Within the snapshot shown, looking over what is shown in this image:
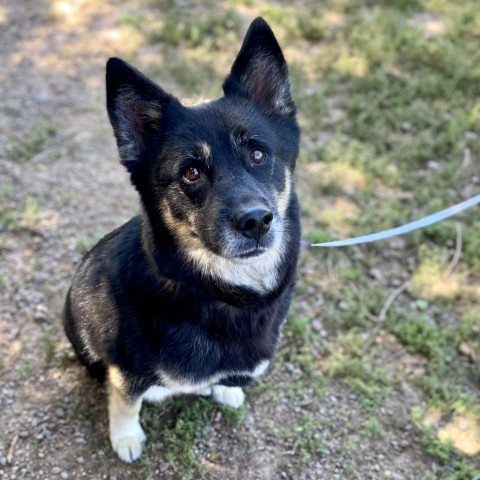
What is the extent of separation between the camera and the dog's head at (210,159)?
2686mm

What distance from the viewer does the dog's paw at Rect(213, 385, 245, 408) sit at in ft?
11.8

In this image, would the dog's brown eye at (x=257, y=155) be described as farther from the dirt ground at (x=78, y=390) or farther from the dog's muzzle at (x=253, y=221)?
the dirt ground at (x=78, y=390)

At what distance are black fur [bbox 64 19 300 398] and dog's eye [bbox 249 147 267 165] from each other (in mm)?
19

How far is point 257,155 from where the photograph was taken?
287cm

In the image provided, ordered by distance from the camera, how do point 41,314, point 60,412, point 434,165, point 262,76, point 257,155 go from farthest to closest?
1. point 434,165
2. point 41,314
3. point 60,412
4. point 262,76
5. point 257,155

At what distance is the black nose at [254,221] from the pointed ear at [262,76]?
2.38ft

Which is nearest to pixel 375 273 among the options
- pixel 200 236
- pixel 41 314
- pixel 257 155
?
pixel 257 155

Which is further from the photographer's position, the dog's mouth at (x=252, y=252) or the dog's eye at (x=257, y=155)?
the dog's eye at (x=257, y=155)

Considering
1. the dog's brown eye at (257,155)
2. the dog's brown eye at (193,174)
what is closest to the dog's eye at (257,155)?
the dog's brown eye at (257,155)

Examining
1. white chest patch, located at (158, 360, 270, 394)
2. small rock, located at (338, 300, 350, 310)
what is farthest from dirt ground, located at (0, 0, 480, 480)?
white chest patch, located at (158, 360, 270, 394)

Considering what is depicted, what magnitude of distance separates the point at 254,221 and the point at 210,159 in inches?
16.0

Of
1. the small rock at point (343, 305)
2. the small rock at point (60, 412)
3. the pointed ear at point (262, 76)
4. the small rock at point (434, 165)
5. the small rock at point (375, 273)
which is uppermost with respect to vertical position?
the pointed ear at point (262, 76)

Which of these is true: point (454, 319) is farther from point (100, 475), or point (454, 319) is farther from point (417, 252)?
point (100, 475)

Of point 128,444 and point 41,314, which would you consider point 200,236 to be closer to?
point 128,444
